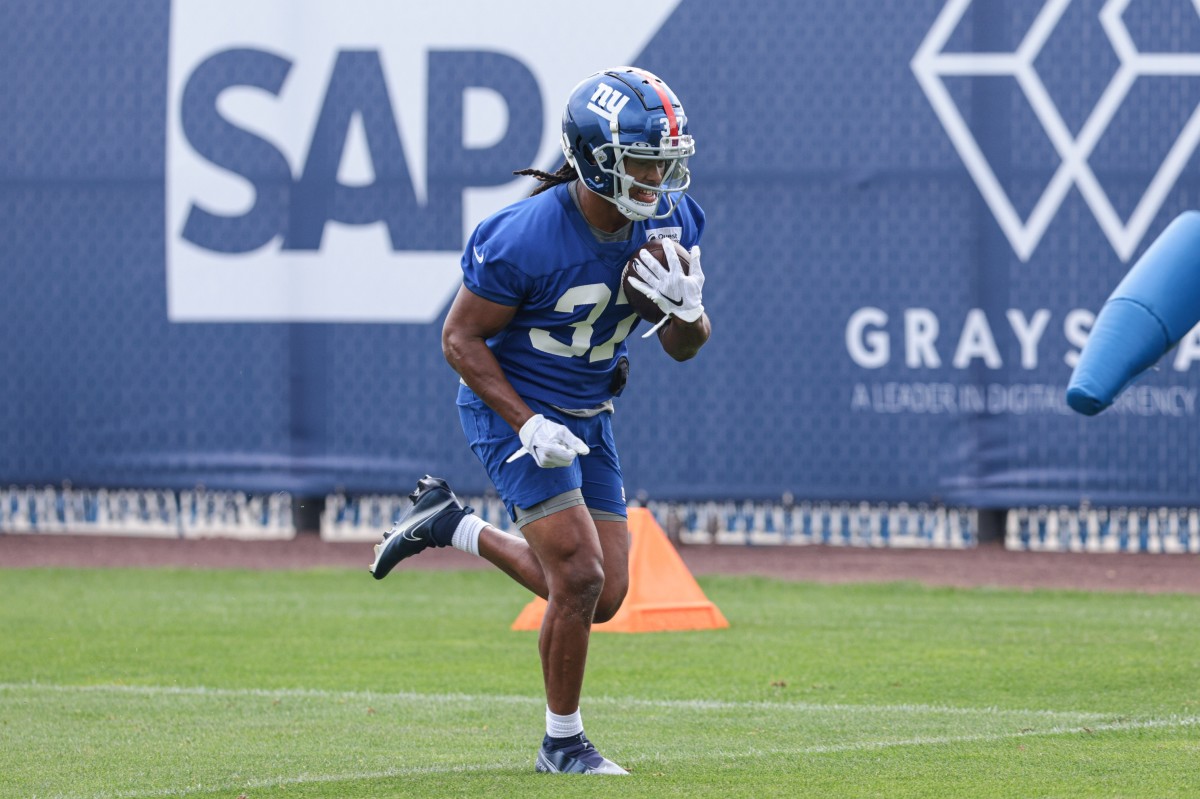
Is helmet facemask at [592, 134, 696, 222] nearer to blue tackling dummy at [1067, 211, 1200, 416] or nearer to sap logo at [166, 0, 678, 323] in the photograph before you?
blue tackling dummy at [1067, 211, 1200, 416]

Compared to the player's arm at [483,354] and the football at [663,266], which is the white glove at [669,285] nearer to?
the football at [663,266]

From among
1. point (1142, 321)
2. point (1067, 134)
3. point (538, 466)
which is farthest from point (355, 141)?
point (1142, 321)

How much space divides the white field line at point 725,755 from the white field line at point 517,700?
0.32 meters

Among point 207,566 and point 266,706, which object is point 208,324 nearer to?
point 207,566

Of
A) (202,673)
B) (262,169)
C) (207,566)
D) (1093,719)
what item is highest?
(262,169)

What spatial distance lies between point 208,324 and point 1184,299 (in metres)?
9.42

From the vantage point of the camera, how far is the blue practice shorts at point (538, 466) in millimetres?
5512

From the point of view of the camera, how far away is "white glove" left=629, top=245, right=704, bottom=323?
5.37 metres

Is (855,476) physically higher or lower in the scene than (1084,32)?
lower

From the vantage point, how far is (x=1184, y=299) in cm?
563

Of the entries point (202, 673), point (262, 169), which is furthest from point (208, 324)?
point (202, 673)

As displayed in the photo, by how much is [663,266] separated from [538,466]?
0.70m

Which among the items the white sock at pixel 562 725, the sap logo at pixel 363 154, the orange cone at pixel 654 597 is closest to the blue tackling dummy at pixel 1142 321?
the white sock at pixel 562 725

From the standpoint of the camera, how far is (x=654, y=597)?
9.45 meters
